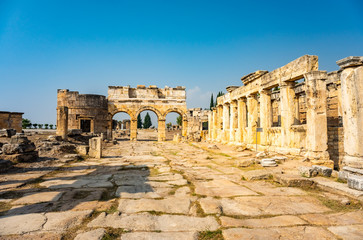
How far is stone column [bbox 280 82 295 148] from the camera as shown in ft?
28.2

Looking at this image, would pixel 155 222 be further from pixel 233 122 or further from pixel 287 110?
pixel 233 122

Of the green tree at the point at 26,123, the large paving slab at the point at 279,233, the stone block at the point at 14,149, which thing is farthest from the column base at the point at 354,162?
the green tree at the point at 26,123

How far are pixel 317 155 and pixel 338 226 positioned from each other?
5099 mm

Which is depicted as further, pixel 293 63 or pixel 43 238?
pixel 293 63

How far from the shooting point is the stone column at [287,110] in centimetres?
859

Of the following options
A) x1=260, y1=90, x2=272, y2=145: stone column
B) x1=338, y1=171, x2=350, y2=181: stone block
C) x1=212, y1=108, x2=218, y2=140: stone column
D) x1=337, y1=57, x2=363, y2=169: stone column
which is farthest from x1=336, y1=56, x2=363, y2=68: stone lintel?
x1=212, y1=108, x2=218, y2=140: stone column

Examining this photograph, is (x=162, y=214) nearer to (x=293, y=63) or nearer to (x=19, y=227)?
(x=19, y=227)

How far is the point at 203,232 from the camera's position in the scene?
89.7 inches

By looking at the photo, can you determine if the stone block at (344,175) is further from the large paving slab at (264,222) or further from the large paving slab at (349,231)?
the large paving slab at (264,222)

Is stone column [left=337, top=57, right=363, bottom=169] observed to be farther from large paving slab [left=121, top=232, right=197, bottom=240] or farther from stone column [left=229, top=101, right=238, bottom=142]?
stone column [left=229, top=101, right=238, bottom=142]

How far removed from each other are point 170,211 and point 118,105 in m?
21.6

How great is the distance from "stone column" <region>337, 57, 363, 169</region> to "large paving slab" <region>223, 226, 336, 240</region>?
11.1ft

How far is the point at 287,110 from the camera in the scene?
8.66m

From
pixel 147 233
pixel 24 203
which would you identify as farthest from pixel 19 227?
pixel 147 233
